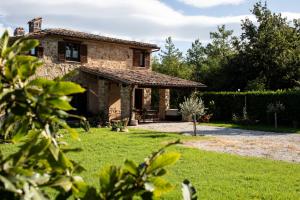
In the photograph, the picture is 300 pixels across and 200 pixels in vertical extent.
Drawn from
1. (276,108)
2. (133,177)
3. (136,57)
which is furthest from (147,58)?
(133,177)

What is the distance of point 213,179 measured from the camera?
354 inches

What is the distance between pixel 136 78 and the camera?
24938 millimetres

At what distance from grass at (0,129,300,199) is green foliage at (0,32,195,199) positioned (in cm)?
428

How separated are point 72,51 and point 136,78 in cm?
431

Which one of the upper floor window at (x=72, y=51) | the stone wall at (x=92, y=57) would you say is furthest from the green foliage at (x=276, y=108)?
the upper floor window at (x=72, y=51)

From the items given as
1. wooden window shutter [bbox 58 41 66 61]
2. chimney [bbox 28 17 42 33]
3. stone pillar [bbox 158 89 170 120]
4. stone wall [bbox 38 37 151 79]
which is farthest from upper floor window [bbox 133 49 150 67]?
chimney [bbox 28 17 42 33]

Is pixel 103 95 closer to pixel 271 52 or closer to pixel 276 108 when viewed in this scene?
pixel 276 108

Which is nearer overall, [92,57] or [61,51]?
[61,51]

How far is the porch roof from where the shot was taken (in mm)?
23875

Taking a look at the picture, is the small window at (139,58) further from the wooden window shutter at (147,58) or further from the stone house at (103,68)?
the wooden window shutter at (147,58)

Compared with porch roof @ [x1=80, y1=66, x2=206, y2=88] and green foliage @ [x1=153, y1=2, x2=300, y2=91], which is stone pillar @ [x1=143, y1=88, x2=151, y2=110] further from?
green foliage @ [x1=153, y1=2, x2=300, y2=91]

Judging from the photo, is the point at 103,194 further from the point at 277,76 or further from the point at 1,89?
the point at 277,76

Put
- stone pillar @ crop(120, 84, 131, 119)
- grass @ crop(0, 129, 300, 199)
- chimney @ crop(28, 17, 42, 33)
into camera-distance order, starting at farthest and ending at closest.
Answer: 1. chimney @ crop(28, 17, 42, 33)
2. stone pillar @ crop(120, 84, 131, 119)
3. grass @ crop(0, 129, 300, 199)

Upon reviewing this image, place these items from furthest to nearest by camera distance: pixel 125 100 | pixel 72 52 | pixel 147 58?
1. pixel 147 58
2. pixel 72 52
3. pixel 125 100
